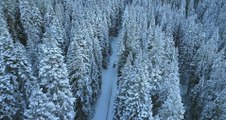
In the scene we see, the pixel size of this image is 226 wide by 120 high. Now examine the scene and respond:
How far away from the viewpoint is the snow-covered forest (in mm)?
26594

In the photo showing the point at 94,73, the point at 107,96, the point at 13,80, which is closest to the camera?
the point at 13,80

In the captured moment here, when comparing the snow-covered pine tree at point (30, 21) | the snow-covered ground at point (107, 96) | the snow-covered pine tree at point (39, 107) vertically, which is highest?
the snow-covered pine tree at point (30, 21)

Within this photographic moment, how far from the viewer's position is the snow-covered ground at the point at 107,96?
51.9 metres

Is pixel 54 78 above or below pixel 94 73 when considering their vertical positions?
above

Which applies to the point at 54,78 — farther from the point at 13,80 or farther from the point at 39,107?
the point at 13,80

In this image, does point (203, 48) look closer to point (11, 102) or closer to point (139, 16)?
point (139, 16)

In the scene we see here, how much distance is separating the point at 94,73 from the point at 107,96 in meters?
12.5

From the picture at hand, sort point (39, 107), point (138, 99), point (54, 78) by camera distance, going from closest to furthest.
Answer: point (39, 107) → point (54, 78) → point (138, 99)

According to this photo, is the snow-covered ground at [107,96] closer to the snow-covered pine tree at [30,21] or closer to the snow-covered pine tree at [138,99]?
the snow-covered pine tree at [30,21]

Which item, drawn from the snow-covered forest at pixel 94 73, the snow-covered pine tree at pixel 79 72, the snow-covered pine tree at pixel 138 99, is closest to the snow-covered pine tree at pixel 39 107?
the snow-covered forest at pixel 94 73

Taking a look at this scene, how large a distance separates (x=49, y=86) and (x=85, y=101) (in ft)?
45.0

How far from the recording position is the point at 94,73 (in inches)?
1796

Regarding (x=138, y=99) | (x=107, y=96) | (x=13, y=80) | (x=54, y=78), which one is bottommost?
(x=107, y=96)

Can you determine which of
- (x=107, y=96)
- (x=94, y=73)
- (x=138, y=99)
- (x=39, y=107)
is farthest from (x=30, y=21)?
(x=39, y=107)
